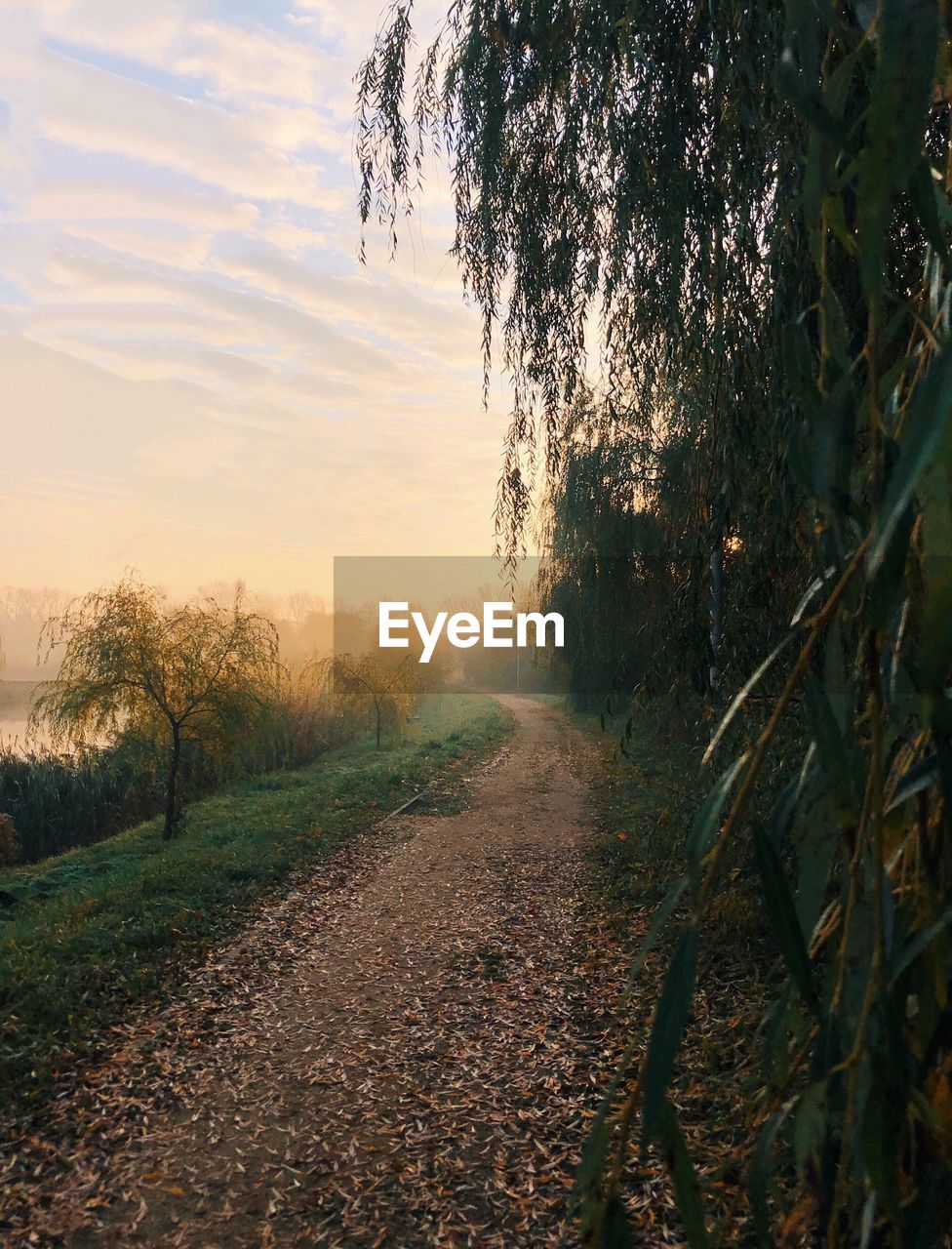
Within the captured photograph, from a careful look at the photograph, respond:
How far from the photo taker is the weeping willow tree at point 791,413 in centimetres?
91

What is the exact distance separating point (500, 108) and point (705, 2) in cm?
118

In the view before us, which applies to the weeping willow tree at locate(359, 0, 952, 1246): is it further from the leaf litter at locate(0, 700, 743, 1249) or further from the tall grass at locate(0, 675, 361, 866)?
the tall grass at locate(0, 675, 361, 866)

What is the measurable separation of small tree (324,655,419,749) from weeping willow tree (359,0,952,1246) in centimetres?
1437

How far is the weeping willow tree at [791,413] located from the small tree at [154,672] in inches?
243

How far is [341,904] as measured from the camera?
7.07 metres

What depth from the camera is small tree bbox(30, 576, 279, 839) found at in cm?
1037

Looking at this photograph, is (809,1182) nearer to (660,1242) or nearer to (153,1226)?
(660,1242)

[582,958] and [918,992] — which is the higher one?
[918,992]

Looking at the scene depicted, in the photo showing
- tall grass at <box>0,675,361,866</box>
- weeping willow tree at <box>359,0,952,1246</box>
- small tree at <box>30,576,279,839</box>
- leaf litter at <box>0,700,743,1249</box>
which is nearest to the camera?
weeping willow tree at <box>359,0,952,1246</box>

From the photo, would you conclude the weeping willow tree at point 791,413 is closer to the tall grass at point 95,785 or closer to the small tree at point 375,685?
the tall grass at point 95,785

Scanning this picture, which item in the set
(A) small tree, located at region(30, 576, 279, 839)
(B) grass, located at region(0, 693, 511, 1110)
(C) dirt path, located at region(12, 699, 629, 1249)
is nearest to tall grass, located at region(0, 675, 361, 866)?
(A) small tree, located at region(30, 576, 279, 839)

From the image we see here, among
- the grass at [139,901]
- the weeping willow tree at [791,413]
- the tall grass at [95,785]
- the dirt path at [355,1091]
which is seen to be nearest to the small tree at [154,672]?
the tall grass at [95,785]

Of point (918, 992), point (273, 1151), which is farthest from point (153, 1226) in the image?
point (918, 992)

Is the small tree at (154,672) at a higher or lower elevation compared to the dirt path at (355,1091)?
higher
